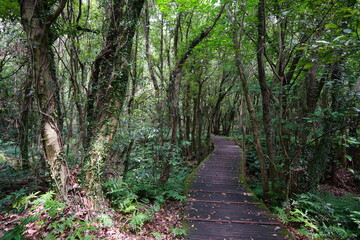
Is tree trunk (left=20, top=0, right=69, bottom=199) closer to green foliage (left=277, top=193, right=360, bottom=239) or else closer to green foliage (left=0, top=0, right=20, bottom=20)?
green foliage (left=0, top=0, right=20, bottom=20)

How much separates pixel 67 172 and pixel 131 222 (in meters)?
1.72

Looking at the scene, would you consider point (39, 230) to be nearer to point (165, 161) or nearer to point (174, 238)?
point (174, 238)

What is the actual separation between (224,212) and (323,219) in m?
2.59

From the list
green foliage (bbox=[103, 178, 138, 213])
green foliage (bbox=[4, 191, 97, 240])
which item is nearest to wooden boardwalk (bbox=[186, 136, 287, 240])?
green foliage (bbox=[103, 178, 138, 213])

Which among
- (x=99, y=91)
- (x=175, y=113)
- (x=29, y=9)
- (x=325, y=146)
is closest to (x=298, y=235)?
(x=325, y=146)

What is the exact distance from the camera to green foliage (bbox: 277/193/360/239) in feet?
12.8

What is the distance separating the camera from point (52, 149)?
3.66 metres

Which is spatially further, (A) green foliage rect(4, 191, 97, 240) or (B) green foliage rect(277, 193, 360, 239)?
(B) green foliage rect(277, 193, 360, 239)

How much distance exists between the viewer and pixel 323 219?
4551 mm

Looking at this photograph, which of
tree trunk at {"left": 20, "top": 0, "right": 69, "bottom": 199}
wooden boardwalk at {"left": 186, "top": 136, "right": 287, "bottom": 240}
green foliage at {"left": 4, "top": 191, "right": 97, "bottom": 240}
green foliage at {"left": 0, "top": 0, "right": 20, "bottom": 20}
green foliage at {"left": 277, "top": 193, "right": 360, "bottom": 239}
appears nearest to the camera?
green foliage at {"left": 4, "top": 191, "right": 97, "bottom": 240}

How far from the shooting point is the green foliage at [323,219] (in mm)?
3895

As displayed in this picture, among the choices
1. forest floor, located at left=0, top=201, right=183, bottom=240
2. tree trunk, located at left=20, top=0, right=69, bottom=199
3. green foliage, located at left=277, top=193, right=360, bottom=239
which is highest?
tree trunk, located at left=20, top=0, right=69, bottom=199

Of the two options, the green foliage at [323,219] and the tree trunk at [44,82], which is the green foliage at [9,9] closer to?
the tree trunk at [44,82]

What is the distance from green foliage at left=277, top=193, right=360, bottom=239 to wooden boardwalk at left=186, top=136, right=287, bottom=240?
1.99ft
